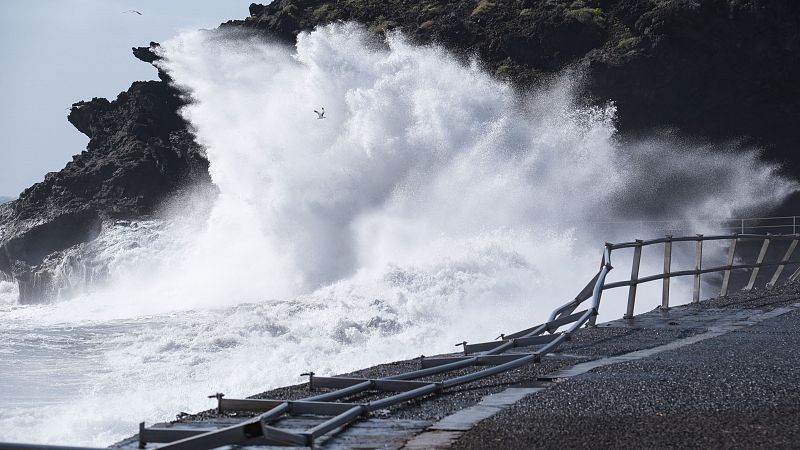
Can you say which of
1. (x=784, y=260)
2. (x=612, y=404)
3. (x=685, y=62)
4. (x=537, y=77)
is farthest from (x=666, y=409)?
(x=537, y=77)

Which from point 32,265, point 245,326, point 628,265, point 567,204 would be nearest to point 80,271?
point 32,265

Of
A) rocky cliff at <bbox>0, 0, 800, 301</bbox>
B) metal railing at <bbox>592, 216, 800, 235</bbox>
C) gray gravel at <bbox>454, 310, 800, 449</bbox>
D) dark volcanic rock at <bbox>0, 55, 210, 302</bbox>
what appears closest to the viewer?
gray gravel at <bbox>454, 310, 800, 449</bbox>

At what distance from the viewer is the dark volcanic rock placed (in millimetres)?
50469

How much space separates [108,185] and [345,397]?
4815cm

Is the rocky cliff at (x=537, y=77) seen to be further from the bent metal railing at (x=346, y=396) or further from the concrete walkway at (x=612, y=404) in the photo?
the concrete walkway at (x=612, y=404)

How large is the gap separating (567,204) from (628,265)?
7141 mm

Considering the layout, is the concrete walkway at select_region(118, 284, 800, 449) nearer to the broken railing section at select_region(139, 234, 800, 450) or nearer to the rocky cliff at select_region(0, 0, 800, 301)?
the broken railing section at select_region(139, 234, 800, 450)

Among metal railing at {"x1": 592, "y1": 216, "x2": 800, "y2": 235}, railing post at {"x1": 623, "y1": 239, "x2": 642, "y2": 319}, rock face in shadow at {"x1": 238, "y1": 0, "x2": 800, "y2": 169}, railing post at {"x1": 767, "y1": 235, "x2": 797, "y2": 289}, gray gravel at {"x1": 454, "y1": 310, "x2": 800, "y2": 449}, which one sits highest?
rock face in shadow at {"x1": 238, "y1": 0, "x2": 800, "y2": 169}

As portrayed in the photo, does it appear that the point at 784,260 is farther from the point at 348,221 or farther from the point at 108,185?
the point at 108,185

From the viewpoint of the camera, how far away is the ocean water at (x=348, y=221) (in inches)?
664

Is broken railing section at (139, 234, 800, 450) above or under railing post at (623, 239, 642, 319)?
under

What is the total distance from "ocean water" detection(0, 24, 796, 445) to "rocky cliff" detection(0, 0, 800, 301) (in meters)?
1.57

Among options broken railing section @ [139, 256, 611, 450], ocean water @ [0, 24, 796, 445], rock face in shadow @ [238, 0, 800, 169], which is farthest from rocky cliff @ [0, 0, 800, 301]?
broken railing section @ [139, 256, 611, 450]

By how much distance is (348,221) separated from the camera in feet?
112
